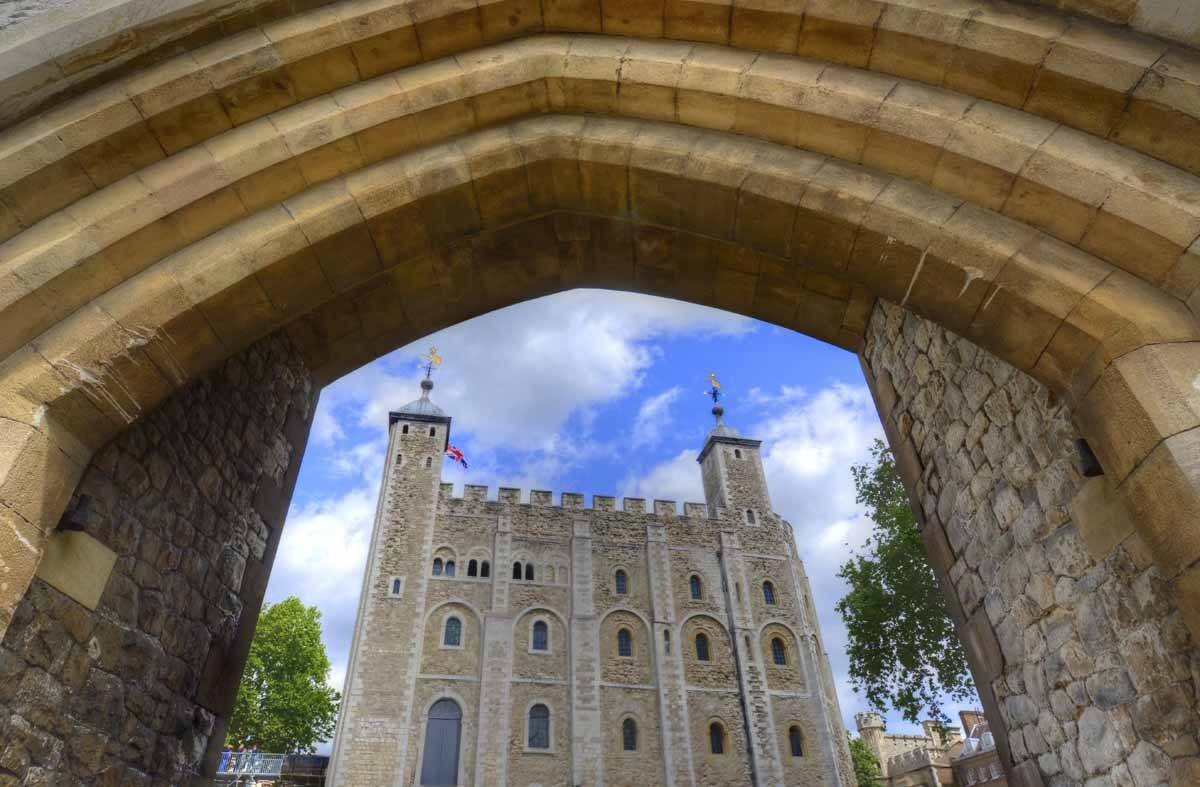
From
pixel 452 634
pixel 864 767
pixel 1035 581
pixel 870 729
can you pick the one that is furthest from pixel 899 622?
pixel 870 729

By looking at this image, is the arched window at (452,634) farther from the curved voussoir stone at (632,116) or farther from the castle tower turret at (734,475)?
the curved voussoir stone at (632,116)

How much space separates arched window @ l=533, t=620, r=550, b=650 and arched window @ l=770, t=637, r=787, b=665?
9998mm

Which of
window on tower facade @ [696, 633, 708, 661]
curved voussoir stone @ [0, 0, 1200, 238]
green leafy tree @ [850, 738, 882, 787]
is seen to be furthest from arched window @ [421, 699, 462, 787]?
curved voussoir stone @ [0, 0, 1200, 238]

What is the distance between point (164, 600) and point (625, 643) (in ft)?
91.9

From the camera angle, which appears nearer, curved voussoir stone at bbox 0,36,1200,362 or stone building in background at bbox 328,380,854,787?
curved voussoir stone at bbox 0,36,1200,362

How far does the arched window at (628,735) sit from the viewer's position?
1064 inches

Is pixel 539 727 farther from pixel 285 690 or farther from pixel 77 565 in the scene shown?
pixel 77 565

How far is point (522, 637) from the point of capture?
94.7ft

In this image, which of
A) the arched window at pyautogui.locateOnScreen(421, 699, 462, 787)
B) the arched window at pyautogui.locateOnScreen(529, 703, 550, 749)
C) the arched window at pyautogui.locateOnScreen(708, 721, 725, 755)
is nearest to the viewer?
the arched window at pyautogui.locateOnScreen(421, 699, 462, 787)

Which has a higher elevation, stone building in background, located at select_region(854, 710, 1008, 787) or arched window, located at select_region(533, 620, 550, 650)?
arched window, located at select_region(533, 620, 550, 650)

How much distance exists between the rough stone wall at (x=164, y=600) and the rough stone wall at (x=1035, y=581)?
427 cm

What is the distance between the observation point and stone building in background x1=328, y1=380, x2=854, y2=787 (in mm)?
25734

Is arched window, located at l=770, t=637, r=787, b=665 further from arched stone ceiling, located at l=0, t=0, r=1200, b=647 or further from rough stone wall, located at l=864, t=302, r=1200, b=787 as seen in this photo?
arched stone ceiling, located at l=0, t=0, r=1200, b=647

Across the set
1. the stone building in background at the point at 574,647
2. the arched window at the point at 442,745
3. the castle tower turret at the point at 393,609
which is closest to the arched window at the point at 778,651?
the stone building in background at the point at 574,647
